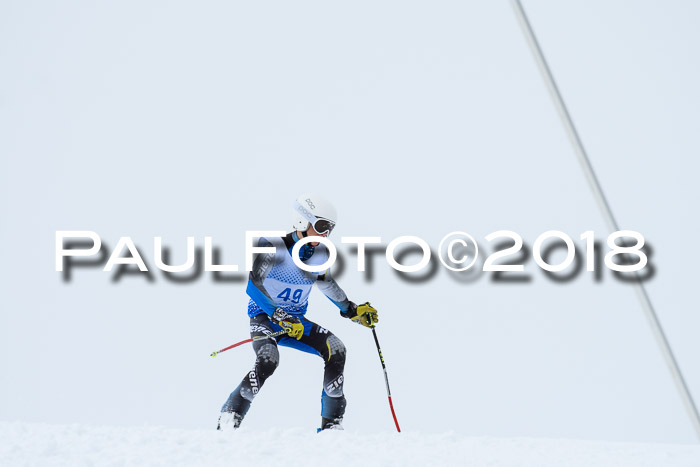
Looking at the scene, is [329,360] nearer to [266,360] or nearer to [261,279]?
[266,360]

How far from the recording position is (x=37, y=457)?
4.12 metres

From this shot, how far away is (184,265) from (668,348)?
5.87 m

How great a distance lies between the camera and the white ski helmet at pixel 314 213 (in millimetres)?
6328

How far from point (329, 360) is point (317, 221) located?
122 cm

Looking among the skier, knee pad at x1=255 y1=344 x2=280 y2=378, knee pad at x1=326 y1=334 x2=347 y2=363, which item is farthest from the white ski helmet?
knee pad at x1=255 y1=344 x2=280 y2=378

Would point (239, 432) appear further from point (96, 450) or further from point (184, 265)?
point (184, 265)

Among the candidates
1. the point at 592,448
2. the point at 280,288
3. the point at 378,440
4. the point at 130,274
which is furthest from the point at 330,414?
the point at 130,274

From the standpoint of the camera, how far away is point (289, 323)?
20.4ft

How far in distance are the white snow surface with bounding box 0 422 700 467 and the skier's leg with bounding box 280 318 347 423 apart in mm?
Answer: 1324

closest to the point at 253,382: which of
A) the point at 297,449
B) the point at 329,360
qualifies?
the point at 329,360

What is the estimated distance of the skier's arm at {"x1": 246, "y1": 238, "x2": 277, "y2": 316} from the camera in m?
6.29

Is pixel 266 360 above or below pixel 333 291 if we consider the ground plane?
below

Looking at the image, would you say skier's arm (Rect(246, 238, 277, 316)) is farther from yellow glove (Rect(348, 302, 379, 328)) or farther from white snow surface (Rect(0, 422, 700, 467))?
white snow surface (Rect(0, 422, 700, 467))

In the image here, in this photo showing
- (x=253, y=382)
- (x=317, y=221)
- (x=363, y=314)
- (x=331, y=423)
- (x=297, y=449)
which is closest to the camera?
(x=297, y=449)
